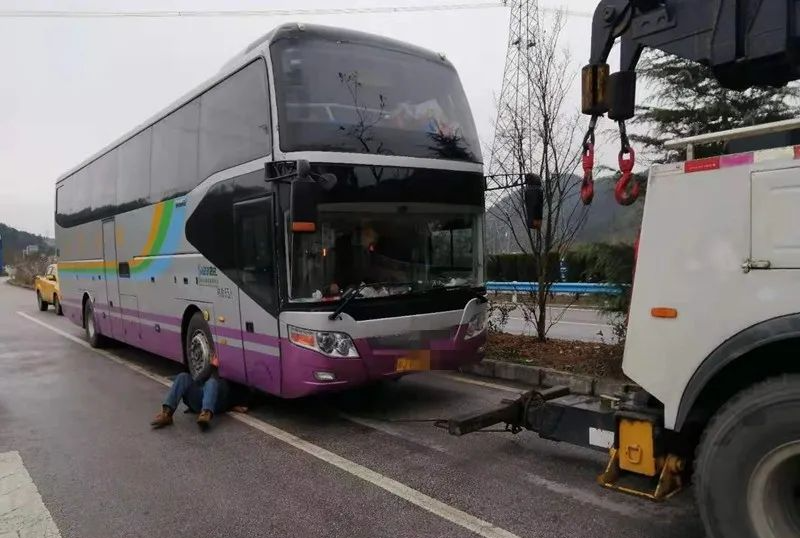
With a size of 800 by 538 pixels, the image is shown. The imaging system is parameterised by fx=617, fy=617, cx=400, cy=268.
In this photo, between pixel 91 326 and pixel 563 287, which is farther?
pixel 563 287

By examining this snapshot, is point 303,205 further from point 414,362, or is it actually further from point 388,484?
point 388,484

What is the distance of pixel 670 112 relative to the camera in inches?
294

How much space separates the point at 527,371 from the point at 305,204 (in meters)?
4.17

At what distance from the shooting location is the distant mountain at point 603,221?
7023mm

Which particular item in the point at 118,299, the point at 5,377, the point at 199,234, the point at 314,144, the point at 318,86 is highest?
the point at 318,86

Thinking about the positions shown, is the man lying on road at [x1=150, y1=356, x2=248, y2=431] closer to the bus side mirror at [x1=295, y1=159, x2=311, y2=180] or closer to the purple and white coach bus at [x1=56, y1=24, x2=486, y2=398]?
the purple and white coach bus at [x1=56, y1=24, x2=486, y2=398]

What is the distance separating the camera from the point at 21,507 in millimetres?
4430

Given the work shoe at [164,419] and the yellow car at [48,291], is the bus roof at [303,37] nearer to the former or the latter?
the work shoe at [164,419]

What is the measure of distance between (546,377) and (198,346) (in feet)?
14.2

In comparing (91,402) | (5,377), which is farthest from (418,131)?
(5,377)

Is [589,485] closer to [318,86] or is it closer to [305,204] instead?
[305,204]

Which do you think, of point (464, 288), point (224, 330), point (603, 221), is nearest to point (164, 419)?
A: point (224, 330)

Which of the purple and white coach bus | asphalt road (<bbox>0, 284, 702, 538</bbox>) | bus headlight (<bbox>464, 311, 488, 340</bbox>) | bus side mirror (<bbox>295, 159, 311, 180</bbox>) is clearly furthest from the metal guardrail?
bus side mirror (<bbox>295, 159, 311, 180</bbox>)

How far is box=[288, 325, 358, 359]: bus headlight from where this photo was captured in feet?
18.6
